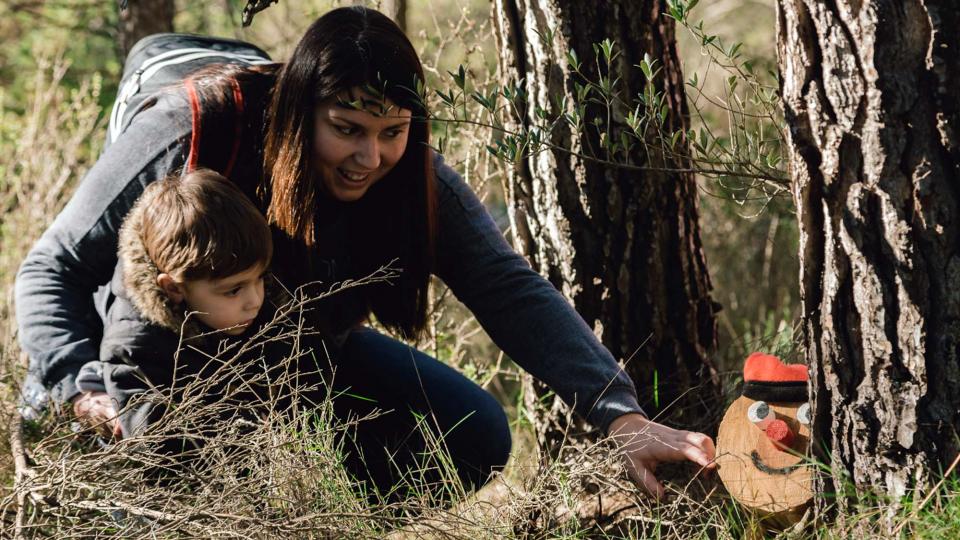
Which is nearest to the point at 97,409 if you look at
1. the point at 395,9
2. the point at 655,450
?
the point at 655,450

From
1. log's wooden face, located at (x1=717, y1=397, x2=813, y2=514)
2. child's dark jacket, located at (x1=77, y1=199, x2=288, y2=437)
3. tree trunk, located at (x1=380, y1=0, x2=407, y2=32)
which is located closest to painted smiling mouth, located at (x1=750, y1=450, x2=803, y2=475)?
log's wooden face, located at (x1=717, y1=397, x2=813, y2=514)

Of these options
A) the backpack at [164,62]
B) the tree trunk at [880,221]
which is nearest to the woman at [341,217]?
the backpack at [164,62]

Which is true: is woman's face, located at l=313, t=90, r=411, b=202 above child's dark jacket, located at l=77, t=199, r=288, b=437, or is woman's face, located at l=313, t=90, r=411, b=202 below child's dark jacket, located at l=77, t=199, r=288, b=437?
above

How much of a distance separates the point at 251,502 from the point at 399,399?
1.23 m

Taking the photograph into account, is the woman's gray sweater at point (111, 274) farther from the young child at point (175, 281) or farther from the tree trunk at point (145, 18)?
the tree trunk at point (145, 18)

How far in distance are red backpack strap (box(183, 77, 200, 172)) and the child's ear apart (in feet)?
0.96

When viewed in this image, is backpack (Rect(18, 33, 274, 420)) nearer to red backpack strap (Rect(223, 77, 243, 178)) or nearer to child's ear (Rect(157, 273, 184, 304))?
red backpack strap (Rect(223, 77, 243, 178))

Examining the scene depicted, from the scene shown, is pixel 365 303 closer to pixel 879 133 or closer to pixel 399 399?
pixel 399 399

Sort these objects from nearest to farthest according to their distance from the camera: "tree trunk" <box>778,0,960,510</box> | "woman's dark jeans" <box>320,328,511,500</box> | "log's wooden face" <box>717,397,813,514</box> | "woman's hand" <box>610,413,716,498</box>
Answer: "tree trunk" <box>778,0,960,510</box>, "log's wooden face" <box>717,397,813,514</box>, "woman's hand" <box>610,413,716,498</box>, "woman's dark jeans" <box>320,328,511,500</box>

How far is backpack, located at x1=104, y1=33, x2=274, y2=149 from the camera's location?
119 inches

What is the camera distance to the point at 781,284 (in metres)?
6.05

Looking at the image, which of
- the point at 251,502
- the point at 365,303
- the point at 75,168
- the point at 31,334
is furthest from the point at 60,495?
the point at 75,168

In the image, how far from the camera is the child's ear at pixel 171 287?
2771 millimetres

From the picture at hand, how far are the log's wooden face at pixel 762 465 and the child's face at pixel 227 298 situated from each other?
4.23 feet
